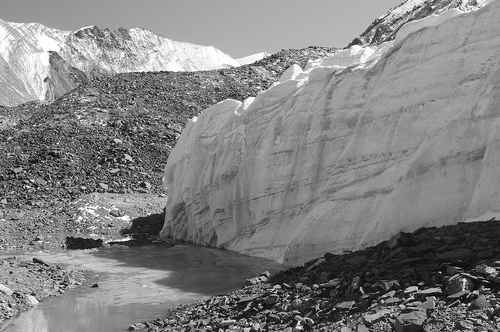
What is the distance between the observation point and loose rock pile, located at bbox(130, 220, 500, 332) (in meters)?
7.82

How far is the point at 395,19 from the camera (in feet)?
214

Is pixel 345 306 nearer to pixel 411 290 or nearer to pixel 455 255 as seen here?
pixel 411 290

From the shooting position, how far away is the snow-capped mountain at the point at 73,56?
12138 cm

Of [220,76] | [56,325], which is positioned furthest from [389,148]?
[220,76]

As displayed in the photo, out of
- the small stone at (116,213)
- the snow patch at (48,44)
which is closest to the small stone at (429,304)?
the small stone at (116,213)

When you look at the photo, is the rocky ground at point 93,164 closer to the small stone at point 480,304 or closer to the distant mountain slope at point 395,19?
the small stone at point 480,304

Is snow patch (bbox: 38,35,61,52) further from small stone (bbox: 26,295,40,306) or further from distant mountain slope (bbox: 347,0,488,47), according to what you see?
small stone (bbox: 26,295,40,306)

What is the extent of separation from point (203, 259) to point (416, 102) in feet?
31.8

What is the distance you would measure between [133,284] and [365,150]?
7968mm

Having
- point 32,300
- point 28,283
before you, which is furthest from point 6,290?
point 28,283

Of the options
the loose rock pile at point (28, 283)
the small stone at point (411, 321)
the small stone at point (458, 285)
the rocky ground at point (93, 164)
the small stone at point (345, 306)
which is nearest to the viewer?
the small stone at point (411, 321)

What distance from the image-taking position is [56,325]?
41.3 ft

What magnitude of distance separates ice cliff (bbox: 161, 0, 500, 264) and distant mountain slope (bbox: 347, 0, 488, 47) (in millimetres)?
33130

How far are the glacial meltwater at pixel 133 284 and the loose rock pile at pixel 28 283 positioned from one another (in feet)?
1.04
